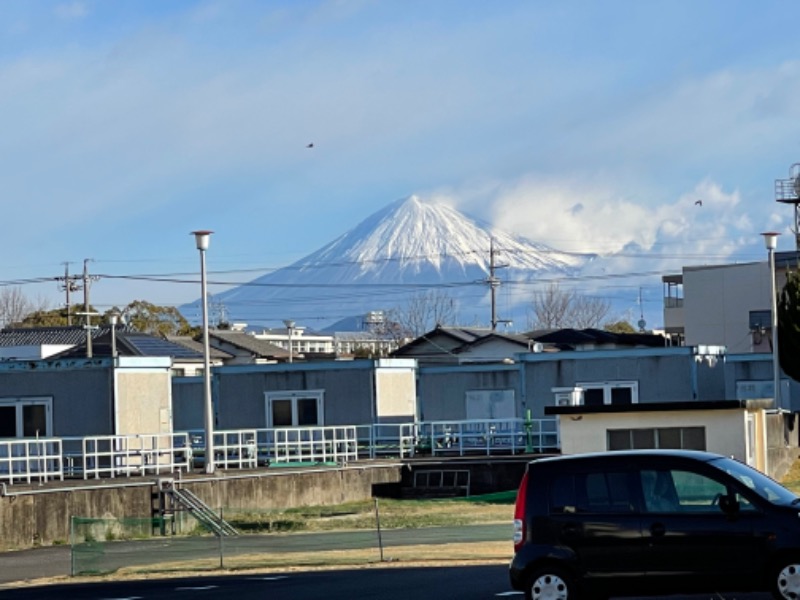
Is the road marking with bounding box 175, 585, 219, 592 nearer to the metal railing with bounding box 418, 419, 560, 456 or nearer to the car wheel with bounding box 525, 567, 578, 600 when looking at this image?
the car wheel with bounding box 525, 567, 578, 600

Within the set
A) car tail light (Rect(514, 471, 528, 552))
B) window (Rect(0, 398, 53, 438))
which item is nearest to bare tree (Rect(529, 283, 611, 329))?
window (Rect(0, 398, 53, 438))

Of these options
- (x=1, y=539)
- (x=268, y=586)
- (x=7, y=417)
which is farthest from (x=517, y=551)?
(x=7, y=417)

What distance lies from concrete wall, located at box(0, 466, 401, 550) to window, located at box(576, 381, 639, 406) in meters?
10.8

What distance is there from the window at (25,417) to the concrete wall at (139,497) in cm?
728

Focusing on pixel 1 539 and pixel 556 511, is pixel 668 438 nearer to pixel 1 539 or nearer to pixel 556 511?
pixel 1 539

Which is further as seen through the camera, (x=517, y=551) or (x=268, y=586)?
(x=268, y=586)

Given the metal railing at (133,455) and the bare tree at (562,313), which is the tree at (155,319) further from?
the metal railing at (133,455)

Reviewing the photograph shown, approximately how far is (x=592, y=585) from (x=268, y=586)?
6.63m

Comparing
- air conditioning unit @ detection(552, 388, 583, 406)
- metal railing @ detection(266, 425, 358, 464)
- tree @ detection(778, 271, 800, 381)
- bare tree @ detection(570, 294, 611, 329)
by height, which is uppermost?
bare tree @ detection(570, 294, 611, 329)

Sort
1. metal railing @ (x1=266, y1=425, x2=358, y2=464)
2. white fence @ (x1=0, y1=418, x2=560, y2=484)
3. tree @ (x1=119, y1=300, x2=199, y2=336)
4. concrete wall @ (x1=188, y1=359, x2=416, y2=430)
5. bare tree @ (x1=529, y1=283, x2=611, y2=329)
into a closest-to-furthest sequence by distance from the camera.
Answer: white fence @ (x1=0, y1=418, x2=560, y2=484) → metal railing @ (x1=266, y1=425, x2=358, y2=464) → concrete wall @ (x1=188, y1=359, x2=416, y2=430) → tree @ (x1=119, y1=300, x2=199, y2=336) → bare tree @ (x1=529, y1=283, x2=611, y2=329)

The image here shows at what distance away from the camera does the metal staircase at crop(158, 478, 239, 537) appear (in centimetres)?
3388

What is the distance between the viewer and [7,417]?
42.6 m

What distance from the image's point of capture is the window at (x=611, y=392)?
51094mm

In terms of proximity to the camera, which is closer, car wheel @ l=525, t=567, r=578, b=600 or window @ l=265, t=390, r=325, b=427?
car wheel @ l=525, t=567, r=578, b=600
